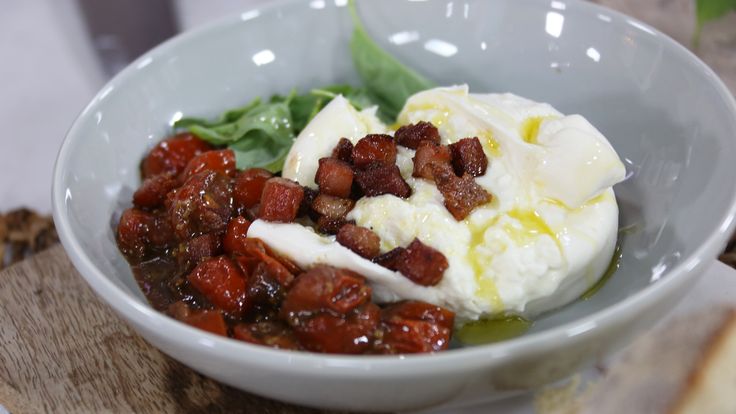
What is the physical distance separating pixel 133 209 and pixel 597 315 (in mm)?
1712

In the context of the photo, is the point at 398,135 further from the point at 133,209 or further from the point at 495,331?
the point at 133,209

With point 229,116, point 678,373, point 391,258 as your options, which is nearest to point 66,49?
point 229,116

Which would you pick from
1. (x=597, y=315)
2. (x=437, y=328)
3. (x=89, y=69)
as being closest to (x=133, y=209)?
(x=437, y=328)

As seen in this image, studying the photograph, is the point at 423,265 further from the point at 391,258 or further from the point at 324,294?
the point at 324,294

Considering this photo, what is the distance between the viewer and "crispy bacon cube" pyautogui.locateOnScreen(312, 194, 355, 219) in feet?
7.67

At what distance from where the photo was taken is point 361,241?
214 cm

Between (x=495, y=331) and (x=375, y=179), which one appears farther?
(x=375, y=179)

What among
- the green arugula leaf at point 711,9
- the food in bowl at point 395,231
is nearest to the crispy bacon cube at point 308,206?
the food in bowl at point 395,231

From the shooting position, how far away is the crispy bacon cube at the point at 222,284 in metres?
2.12

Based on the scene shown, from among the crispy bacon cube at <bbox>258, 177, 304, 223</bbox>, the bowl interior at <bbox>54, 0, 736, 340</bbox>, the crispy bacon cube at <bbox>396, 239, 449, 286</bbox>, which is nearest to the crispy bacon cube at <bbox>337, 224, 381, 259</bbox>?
the crispy bacon cube at <bbox>396, 239, 449, 286</bbox>

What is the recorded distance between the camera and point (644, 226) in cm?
244

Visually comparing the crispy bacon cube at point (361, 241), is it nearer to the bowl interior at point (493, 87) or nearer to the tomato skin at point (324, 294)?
the tomato skin at point (324, 294)

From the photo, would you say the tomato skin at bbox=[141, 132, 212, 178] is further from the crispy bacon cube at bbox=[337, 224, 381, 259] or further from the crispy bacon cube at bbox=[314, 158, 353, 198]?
the crispy bacon cube at bbox=[337, 224, 381, 259]

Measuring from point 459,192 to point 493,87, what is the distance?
108cm
